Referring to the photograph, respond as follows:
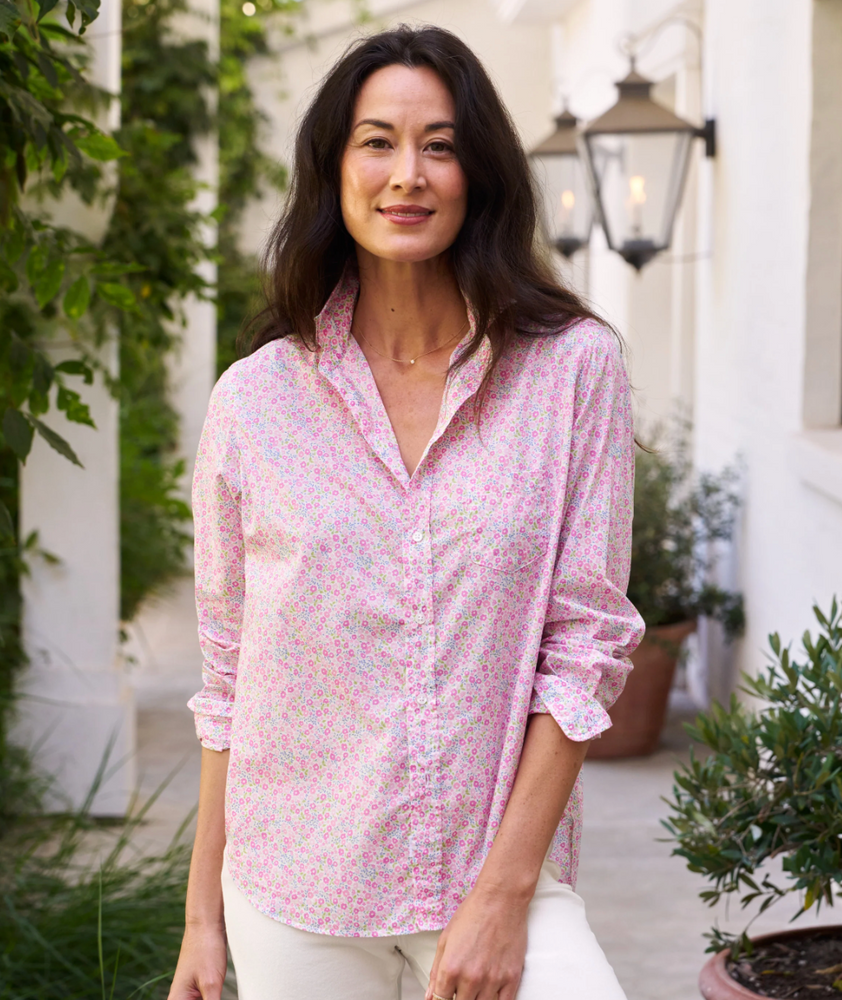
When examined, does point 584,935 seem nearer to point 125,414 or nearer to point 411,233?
point 411,233

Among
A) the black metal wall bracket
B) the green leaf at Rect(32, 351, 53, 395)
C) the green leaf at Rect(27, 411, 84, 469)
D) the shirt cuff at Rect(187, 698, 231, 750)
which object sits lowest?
the shirt cuff at Rect(187, 698, 231, 750)

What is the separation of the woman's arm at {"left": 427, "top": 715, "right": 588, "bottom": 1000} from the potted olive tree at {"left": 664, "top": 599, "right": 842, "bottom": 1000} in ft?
2.75

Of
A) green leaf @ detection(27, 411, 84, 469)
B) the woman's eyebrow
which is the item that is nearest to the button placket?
the woman's eyebrow

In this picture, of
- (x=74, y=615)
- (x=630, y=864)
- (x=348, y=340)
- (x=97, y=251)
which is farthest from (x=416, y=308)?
(x=74, y=615)

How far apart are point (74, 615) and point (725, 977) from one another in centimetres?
265

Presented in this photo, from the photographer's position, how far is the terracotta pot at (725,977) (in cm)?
230

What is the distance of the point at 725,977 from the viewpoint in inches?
93.2

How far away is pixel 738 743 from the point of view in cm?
231

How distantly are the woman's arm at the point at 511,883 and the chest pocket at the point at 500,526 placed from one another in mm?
187

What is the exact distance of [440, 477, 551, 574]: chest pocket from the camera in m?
1.47

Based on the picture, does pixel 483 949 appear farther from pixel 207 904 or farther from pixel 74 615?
pixel 74 615

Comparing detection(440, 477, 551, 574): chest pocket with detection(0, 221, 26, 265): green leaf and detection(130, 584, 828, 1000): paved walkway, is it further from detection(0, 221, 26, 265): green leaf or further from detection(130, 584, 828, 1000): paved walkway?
detection(0, 221, 26, 265): green leaf

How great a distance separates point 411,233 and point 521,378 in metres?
0.22

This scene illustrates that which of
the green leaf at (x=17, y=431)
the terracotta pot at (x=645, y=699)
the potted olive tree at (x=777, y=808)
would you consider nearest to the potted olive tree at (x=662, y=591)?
the terracotta pot at (x=645, y=699)
